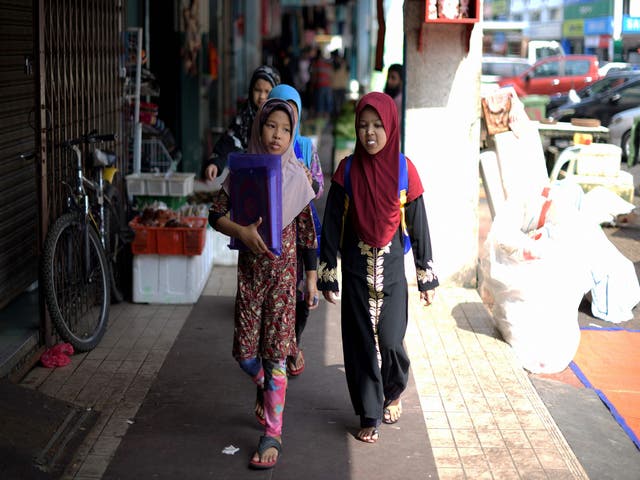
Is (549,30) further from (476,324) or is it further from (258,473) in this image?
(258,473)

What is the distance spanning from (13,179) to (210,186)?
375 centimetres

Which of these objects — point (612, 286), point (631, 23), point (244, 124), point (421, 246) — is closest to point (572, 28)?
point (631, 23)

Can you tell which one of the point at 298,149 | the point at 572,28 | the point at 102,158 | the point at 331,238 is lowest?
the point at 331,238

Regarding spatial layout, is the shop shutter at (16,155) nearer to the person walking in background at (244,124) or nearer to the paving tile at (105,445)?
the person walking in background at (244,124)

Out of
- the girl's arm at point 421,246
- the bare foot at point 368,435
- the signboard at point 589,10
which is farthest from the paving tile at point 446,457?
the signboard at point 589,10

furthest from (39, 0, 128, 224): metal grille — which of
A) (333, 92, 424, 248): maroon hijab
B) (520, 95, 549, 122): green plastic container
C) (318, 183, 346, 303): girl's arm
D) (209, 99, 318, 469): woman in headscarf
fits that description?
(520, 95, 549, 122): green plastic container

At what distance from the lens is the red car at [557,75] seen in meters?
25.3

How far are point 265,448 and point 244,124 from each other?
2.54m

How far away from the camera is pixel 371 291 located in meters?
4.74

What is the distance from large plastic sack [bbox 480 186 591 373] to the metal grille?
9.52ft

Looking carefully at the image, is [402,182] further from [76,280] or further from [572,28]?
[572,28]

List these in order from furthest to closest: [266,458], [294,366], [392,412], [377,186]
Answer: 1. [294,366]
2. [392,412]
3. [377,186]
4. [266,458]

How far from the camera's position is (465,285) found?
7.82 meters

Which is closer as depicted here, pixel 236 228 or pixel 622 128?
pixel 236 228
